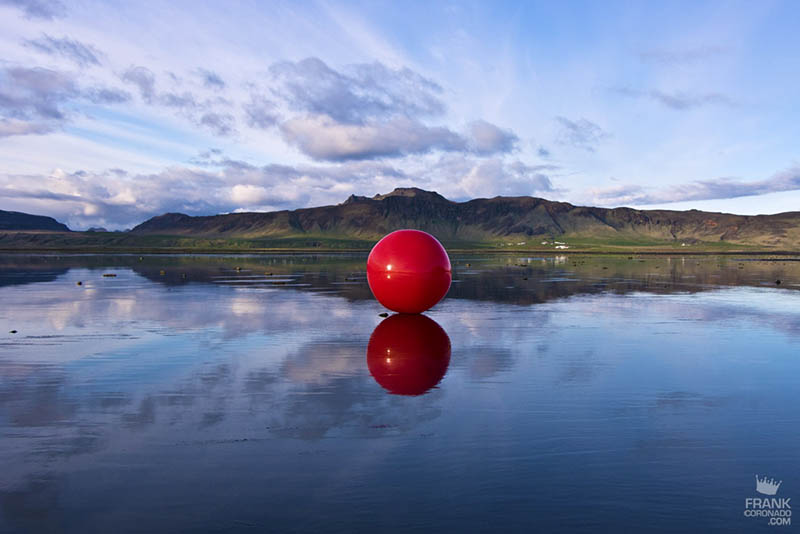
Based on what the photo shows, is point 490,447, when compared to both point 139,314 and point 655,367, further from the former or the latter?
point 139,314

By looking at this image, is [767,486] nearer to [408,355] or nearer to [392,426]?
[392,426]

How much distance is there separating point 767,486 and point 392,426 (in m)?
4.48

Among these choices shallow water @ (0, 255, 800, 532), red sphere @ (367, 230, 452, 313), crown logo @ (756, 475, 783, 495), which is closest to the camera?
shallow water @ (0, 255, 800, 532)

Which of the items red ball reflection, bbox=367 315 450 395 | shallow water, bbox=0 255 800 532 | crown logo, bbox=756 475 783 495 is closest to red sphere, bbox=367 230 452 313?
red ball reflection, bbox=367 315 450 395

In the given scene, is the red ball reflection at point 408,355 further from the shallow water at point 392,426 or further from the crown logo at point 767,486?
the crown logo at point 767,486

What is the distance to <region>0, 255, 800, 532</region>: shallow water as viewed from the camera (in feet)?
18.6

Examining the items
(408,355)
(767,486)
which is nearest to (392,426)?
(767,486)

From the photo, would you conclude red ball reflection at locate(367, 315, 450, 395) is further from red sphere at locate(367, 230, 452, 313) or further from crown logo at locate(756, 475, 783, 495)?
crown logo at locate(756, 475, 783, 495)

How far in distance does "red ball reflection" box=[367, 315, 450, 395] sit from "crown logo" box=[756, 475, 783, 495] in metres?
5.07

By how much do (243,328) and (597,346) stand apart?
9.76m

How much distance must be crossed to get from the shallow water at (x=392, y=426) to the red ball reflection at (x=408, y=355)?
90mm

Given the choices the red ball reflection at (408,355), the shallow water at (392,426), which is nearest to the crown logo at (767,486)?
the shallow water at (392,426)

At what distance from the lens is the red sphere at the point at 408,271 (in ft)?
59.9

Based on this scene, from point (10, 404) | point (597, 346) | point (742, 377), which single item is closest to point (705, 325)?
point (597, 346)
